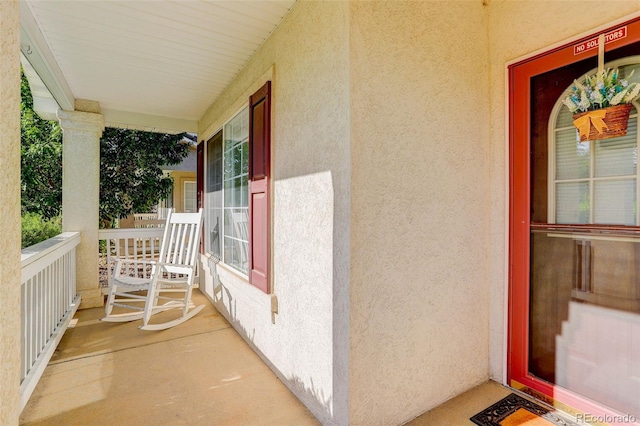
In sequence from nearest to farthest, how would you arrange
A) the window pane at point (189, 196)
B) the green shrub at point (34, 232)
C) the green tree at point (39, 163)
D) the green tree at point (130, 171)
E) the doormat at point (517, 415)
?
the doormat at point (517, 415)
the green shrub at point (34, 232)
the green tree at point (39, 163)
the green tree at point (130, 171)
the window pane at point (189, 196)

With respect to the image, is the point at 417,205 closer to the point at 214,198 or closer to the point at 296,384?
the point at 296,384

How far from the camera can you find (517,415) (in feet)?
6.35

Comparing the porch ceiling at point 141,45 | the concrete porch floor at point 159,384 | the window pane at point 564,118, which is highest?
the porch ceiling at point 141,45

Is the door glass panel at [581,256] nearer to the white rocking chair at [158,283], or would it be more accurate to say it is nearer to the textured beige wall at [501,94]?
the textured beige wall at [501,94]

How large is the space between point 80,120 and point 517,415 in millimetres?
5347

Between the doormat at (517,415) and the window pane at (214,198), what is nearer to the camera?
the doormat at (517,415)

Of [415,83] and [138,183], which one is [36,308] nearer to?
[415,83]

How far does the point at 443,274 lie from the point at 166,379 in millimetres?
2195

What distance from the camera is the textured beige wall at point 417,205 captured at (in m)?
1.77

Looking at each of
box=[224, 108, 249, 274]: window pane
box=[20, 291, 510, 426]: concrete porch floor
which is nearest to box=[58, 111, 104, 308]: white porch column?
box=[20, 291, 510, 426]: concrete porch floor

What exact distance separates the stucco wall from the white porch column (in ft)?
9.07

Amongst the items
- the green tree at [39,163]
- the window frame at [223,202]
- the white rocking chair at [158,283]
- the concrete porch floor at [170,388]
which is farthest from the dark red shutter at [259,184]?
the green tree at [39,163]
